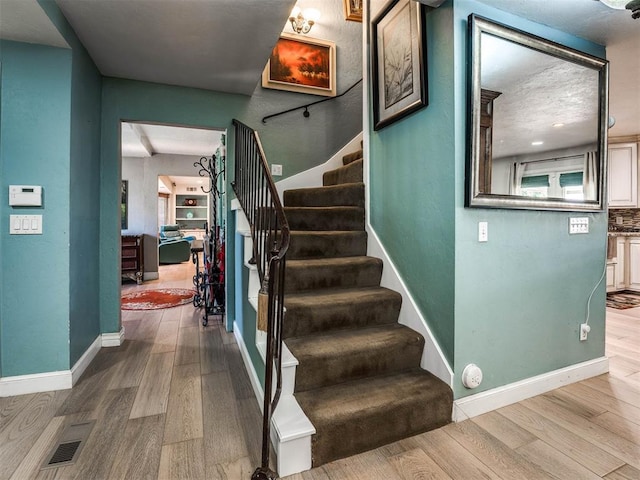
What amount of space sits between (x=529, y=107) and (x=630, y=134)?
480cm

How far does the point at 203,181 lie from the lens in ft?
38.4

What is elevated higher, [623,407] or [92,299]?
[92,299]

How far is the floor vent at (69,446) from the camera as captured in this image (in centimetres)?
156

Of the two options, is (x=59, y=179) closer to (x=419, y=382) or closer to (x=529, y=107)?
(x=419, y=382)

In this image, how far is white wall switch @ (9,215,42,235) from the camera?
2186mm

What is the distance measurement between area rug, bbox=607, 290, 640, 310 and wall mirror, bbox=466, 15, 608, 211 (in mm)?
2927

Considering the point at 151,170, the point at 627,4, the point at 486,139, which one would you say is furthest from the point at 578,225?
the point at 151,170

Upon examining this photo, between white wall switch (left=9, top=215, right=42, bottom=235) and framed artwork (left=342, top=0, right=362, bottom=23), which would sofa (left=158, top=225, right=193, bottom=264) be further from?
framed artwork (left=342, top=0, right=362, bottom=23)

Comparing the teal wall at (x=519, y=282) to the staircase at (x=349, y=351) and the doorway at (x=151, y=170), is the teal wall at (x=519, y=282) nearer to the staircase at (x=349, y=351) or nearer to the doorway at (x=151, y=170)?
the staircase at (x=349, y=351)

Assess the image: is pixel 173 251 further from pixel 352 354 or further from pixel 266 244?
pixel 352 354

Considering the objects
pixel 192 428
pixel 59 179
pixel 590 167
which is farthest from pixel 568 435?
pixel 59 179

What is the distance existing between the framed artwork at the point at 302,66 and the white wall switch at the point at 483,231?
253 cm

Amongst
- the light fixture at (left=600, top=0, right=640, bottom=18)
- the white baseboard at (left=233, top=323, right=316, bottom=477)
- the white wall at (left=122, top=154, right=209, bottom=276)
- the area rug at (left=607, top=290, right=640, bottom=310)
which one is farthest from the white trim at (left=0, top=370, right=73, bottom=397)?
the area rug at (left=607, top=290, right=640, bottom=310)

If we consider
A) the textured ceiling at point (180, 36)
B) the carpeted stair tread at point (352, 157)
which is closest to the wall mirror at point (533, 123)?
the textured ceiling at point (180, 36)
